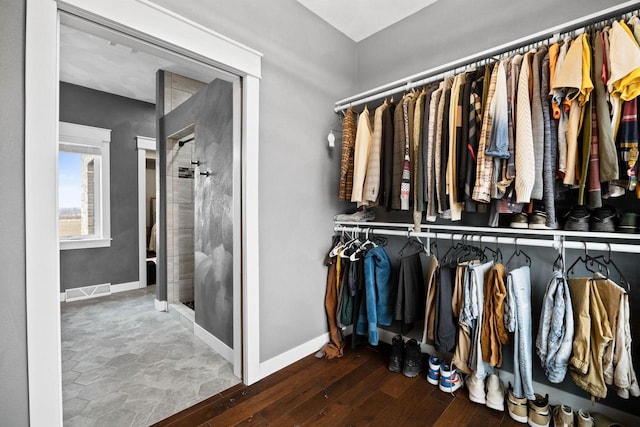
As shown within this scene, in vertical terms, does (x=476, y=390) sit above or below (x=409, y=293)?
below

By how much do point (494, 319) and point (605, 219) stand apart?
731 mm

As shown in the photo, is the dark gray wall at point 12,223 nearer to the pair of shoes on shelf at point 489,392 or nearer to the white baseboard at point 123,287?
the pair of shoes on shelf at point 489,392

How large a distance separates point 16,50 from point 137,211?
359 centimetres

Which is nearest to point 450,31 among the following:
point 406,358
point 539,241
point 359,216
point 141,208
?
point 359,216

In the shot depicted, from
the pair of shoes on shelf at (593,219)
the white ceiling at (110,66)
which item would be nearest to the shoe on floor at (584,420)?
the pair of shoes on shelf at (593,219)

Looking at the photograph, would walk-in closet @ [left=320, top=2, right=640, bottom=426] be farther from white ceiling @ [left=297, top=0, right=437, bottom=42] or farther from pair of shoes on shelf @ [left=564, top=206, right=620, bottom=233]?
white ceiling @ [left=297, top=0, right=437, bottom=42]

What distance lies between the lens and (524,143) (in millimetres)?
1392

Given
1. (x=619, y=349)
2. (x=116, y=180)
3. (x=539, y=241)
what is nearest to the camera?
(x=619, y=349)

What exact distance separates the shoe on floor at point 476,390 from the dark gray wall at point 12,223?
2.22m

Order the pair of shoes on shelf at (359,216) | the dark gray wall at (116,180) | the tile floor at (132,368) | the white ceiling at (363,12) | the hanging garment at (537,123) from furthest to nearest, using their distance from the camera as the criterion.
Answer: the dark gray wall at (116,180) < the pair of shoes on shelf at (359,216) < the white ceiling at (363,12) < the tile floor at (132,368) < the hanging garment at (537,123)

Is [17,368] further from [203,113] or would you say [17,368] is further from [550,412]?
[550,412]

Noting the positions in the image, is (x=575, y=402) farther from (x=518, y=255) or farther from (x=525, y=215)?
(x=525, y=215)

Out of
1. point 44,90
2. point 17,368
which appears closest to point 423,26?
point 44,90

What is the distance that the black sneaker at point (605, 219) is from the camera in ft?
4.39
